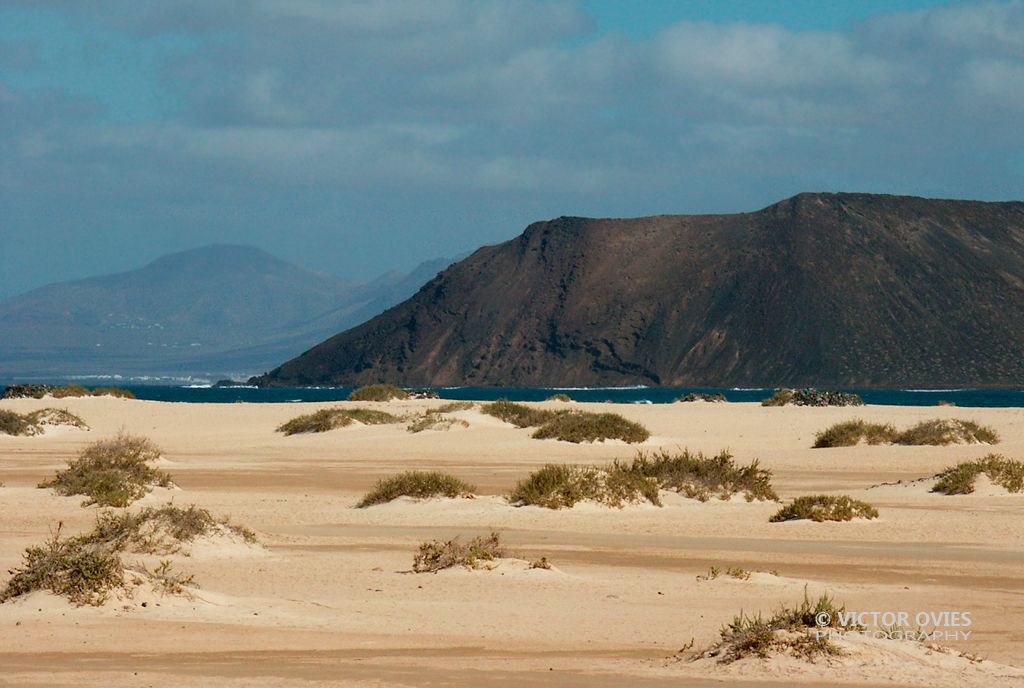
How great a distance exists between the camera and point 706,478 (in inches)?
943

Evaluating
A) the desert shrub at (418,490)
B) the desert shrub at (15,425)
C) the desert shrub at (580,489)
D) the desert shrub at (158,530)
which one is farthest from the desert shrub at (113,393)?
the desert shrub at (158,530)

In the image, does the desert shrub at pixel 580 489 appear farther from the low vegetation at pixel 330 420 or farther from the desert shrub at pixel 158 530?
the low vegetation at pixel 330 420

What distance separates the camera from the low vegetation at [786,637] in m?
9.42

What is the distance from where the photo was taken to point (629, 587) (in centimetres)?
1423

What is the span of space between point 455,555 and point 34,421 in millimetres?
32952

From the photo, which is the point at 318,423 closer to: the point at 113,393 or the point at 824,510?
the point at 113,393

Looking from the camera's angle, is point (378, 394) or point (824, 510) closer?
point (824, 510)

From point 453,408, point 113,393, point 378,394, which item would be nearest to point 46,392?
point 113,393

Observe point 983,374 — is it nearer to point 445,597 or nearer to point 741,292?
point 741,292

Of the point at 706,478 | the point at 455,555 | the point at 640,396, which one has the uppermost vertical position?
the point at 640,396

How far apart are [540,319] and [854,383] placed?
3981 centimetres

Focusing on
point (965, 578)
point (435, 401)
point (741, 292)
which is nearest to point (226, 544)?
point (965, 578)

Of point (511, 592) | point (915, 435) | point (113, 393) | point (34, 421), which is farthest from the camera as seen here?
point (113, 393)

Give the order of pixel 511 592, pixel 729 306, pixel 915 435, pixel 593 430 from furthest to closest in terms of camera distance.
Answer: pixel 729 306
pixel 593 430
pixel 915 435
pixel 511 592
